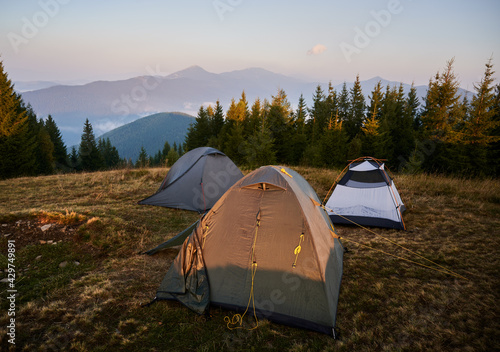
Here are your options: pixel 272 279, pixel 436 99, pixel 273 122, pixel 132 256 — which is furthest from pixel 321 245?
pixel 436 99

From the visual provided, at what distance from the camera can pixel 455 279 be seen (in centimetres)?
443

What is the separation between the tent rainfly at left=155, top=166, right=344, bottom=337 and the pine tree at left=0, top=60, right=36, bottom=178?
27582mm

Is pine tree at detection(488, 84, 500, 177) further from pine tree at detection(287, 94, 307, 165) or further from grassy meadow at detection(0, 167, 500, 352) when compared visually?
pine tree at detection(287, 94, 307, 165)

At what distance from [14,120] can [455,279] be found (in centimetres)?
3305

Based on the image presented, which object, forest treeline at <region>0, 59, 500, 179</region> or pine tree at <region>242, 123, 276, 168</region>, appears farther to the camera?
pine tree at <region>242, 123, 276, 168</region>

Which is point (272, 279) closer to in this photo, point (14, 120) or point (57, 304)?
point (57, 304)

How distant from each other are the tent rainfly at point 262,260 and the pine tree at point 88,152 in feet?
160

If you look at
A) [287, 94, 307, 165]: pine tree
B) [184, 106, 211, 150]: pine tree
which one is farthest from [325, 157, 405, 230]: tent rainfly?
[184, 106, 211, 150]: pine tree

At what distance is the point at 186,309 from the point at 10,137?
2875 centimetres

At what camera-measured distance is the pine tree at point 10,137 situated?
69.1 ft

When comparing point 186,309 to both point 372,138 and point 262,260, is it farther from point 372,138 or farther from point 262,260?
point 372,138

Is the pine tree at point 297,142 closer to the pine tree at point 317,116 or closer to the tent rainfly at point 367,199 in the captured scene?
the pine tree at point 317,116

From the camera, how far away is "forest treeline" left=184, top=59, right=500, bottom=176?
1995 cm

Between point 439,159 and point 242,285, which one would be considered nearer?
point 242,285
